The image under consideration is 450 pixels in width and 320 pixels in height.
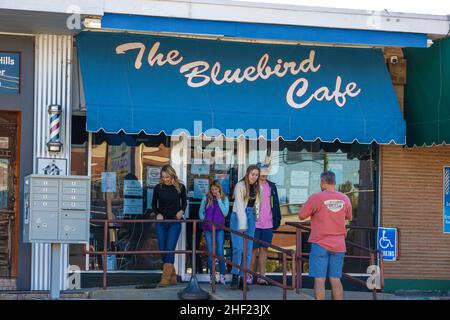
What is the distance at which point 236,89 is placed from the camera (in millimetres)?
12383

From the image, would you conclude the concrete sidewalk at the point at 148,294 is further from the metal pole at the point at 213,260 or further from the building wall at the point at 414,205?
the building wall at the point at 414,205

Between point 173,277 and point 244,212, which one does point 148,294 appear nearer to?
point 173,277

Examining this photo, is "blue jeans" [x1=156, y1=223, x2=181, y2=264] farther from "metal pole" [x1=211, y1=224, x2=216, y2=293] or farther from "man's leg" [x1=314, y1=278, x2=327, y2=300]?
"man's leg" [x1=314, y1=278, x2=327, y2=300]

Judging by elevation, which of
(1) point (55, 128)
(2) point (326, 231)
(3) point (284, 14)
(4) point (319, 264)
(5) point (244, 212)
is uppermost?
(3) point (284, 14)

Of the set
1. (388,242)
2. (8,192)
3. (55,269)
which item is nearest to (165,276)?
(55,269)

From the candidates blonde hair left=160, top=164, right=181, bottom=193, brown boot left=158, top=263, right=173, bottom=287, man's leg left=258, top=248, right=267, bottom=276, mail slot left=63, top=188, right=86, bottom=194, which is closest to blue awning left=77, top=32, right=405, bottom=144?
blonde hair left=160, top=164, right=181, bottom=193

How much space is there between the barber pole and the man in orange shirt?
390 cm

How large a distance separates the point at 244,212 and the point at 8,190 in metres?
3.53

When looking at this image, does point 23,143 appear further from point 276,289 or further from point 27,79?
point 276,289

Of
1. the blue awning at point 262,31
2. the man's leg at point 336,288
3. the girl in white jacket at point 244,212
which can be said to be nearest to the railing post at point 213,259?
the girl in white jacket at point 244,212

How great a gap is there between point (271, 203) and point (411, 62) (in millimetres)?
3324

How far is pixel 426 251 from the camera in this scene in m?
13.6

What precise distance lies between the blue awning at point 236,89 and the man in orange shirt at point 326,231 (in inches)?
84.3

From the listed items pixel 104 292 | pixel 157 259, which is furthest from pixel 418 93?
pixel 104 292
